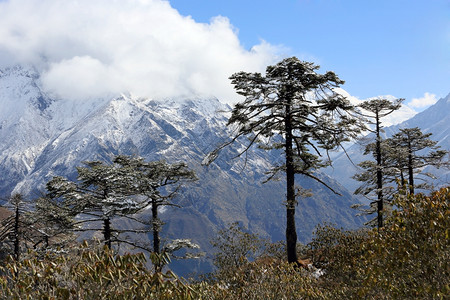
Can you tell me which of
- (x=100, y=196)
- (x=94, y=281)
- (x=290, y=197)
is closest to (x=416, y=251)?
(x=94, y=281)

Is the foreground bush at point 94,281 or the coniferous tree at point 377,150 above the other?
the coniferous tree at point 377,150

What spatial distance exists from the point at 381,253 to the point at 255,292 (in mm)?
2930

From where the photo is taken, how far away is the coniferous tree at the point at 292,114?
1545 cm

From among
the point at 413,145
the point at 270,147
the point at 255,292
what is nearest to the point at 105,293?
the point at 255,292

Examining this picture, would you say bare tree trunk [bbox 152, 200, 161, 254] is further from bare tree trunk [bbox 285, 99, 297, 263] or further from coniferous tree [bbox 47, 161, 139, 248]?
bare tree trunk [bbox 285, 99, 297, 263]

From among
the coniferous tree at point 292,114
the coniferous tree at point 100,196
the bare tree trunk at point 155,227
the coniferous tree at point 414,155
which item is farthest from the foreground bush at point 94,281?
the coniferous tree at point 414,155

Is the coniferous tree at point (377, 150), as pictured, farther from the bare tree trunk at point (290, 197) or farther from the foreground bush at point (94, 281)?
the foreground bush at point (94, 281)

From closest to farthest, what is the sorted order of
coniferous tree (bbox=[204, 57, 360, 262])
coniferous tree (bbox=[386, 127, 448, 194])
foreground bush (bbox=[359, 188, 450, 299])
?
foreground bush (bbox=[359, 188, 450, 299]) → coniferous tree (bbox=[204, 57, 360, 262]) → coniferous tree (bbox=[386, 127, 448, 194])

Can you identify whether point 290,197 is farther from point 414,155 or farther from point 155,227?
point 414,155

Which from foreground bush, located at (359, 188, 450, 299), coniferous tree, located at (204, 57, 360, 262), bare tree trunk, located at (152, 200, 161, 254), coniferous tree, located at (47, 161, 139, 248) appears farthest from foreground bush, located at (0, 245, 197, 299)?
bare tree trunk, located at (152, 200, 161, 254)

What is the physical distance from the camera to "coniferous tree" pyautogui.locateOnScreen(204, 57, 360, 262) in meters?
15.5

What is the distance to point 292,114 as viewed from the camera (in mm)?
17156

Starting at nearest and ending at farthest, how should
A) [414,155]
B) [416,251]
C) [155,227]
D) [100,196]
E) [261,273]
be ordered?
1. [416,251]
2. [261,273]
3. [100,196]
4. [155,227]
5. [414,155]

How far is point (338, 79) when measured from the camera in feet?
49.8
